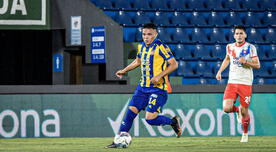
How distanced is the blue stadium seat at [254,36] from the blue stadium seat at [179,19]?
150 cm

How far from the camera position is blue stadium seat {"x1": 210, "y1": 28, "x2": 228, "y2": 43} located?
1537 centimetres

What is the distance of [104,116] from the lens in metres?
12.2

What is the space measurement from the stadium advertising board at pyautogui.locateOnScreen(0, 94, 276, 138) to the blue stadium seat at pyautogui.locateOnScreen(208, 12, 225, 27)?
384 cm

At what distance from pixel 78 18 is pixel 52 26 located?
2.03 ft

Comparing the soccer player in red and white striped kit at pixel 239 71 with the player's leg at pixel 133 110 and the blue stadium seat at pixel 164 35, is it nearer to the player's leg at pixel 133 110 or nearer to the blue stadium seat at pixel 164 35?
the player's leg at pixel 133 110

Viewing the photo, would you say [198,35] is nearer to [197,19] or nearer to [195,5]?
[197,19]

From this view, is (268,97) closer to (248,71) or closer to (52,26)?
(248,71)

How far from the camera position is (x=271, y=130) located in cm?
1241

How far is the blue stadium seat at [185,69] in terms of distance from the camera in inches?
566

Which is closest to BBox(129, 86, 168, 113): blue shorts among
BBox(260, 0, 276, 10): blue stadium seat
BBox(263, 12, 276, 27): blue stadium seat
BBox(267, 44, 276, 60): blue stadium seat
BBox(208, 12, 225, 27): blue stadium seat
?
BBox(267, 44, 276, 60): blue stadium seat

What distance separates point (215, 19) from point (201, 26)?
66 centimetres

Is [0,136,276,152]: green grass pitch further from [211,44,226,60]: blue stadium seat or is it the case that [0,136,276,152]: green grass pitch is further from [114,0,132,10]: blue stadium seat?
[114,0,132,10]: blue stadium seat

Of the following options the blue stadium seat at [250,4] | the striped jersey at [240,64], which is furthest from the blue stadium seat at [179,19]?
the striped jersey at [240,64]

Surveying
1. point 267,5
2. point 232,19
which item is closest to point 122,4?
point 232,19
